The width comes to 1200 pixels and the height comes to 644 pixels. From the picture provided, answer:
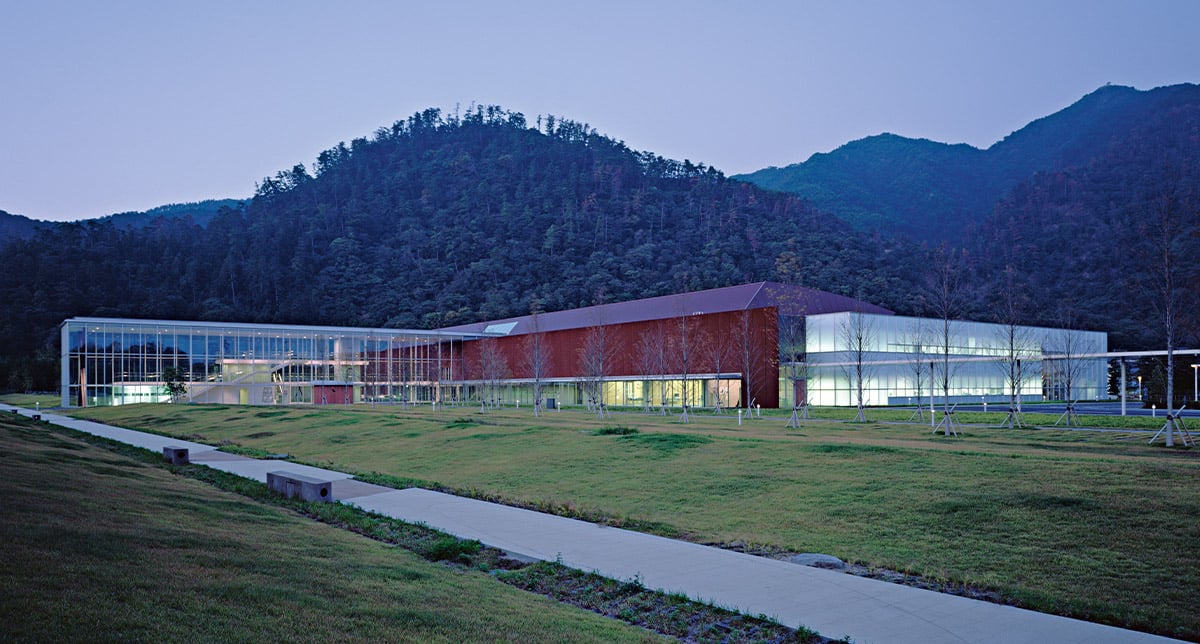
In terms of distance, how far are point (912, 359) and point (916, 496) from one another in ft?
142

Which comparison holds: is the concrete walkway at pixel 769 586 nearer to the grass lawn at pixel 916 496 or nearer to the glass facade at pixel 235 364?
the grass lawn at pixel 916 496

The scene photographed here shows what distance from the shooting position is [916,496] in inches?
540

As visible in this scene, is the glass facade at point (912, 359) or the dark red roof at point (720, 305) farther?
the dark red roof at point (720, 305)

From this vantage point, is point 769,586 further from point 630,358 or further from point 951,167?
point 951,167

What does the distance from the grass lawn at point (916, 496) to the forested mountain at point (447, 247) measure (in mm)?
71144

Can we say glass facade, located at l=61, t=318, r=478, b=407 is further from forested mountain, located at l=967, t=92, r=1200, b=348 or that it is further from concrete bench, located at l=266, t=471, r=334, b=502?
forested mountain, located at l=967, t=92, r=1200, b=348

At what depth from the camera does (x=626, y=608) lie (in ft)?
27.6

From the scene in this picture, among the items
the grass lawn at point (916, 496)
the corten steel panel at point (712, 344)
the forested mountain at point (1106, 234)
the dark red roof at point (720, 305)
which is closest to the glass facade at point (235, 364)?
the dark red roof at point (720, 305)

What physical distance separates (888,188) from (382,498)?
175 meters

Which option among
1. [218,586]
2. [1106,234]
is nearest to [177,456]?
[218,586]

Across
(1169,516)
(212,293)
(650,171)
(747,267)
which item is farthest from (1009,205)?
(1169,516)

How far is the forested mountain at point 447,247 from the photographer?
104 m

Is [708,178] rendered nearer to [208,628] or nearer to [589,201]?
[589,201]

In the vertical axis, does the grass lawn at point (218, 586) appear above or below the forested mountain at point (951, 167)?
below
